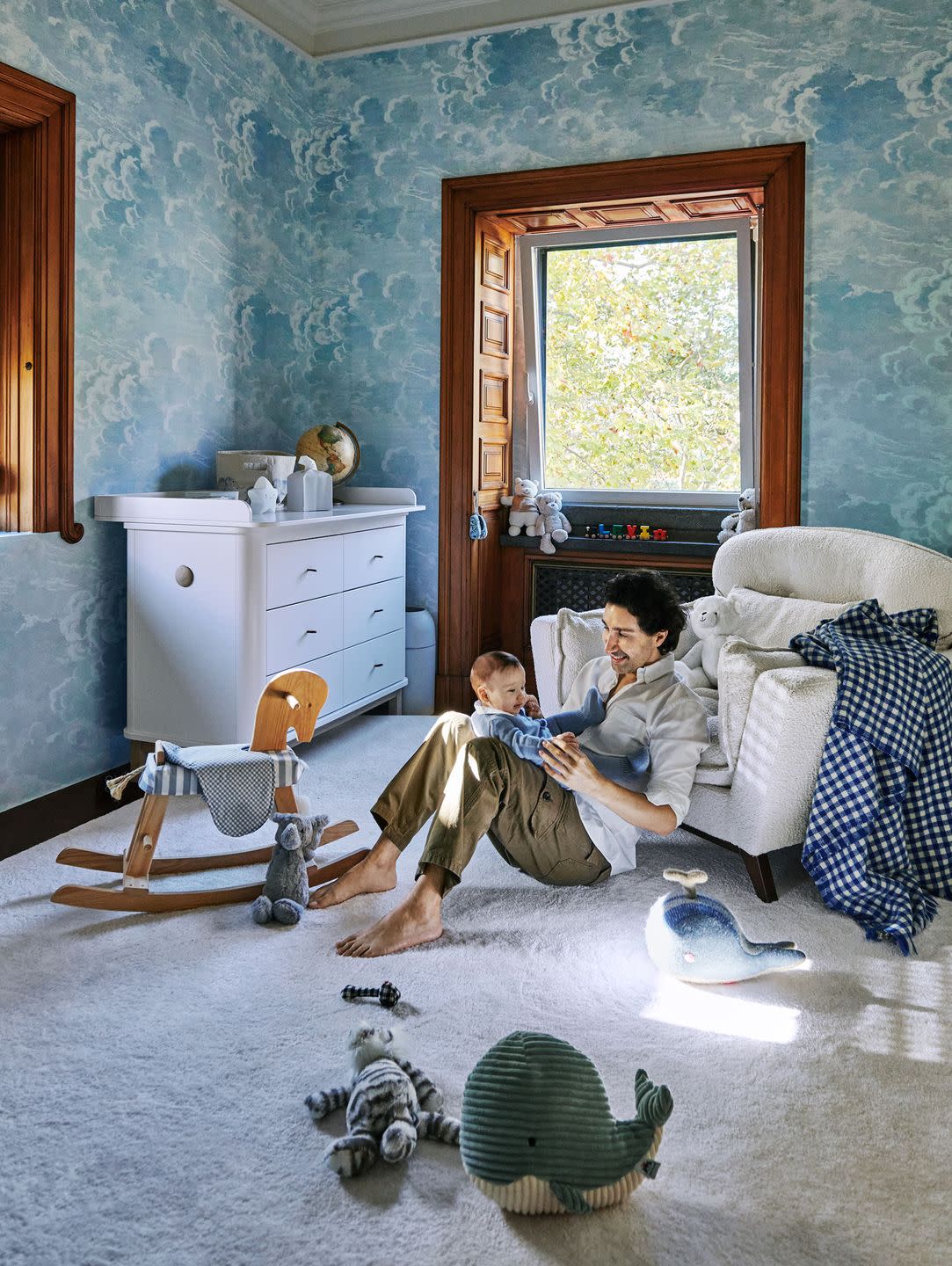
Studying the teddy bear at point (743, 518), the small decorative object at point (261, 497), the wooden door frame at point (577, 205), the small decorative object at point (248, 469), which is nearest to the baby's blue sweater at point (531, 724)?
the small decorative object at point (261, 497)

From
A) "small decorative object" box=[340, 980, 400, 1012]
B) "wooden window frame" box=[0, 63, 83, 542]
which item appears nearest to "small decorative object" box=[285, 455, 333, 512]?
"wooden window frame" box=[0, 63, 83, 542]

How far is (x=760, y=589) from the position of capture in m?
3.70

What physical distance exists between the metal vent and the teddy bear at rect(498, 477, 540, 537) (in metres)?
0.20

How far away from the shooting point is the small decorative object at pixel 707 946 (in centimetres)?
229

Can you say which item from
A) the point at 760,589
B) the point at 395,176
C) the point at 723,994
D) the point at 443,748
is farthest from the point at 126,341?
the point at 723,994

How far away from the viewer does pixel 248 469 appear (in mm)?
4266

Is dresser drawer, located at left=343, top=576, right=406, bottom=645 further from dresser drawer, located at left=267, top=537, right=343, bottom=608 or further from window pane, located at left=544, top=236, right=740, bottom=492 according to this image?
window pane, located at left=544, top=236, right=740, bottom=492

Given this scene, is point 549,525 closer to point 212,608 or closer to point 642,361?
point 642,361

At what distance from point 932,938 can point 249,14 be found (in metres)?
4.24

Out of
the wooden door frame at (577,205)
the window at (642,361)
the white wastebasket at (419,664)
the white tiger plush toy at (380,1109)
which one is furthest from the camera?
the window at (642,361)

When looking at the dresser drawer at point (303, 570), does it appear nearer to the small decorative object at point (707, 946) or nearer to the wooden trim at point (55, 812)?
the wooden trim at point (55, 812)

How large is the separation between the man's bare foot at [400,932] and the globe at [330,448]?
2.62 meters

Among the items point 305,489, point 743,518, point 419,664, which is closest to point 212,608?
point 305,489

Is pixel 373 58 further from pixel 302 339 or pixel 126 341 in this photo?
pixel 126 341
